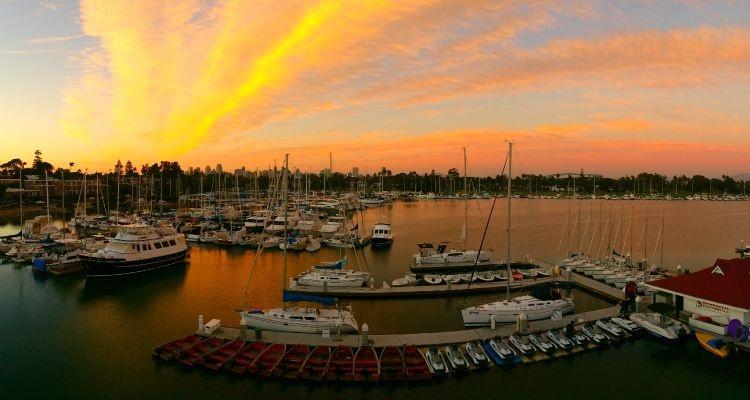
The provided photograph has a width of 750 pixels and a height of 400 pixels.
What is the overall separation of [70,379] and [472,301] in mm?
25874

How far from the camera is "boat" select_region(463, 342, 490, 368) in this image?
22.9 meters

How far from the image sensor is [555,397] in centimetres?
2091

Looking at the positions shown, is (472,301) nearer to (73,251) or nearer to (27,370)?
(27,370)

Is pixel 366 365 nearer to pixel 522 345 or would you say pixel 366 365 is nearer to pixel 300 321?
pixel 300 321

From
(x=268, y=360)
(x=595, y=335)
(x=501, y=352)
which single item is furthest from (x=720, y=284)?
(x=268, y=360)

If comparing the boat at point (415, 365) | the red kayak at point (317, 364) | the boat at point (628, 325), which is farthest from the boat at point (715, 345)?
the red kayak at point (317, 364)

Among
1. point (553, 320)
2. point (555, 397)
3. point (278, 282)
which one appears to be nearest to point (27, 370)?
point (278, 282)

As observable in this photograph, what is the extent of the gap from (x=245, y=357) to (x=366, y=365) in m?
6.23

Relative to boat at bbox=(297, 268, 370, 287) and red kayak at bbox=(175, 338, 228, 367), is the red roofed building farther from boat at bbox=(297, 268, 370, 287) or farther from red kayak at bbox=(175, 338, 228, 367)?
red kayak at bbox=(175, 338, 228, 367)

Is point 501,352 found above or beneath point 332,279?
beneath

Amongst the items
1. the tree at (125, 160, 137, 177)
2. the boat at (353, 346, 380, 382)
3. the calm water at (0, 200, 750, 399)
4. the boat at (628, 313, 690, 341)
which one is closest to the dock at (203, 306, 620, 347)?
the boat at (353, 346, 380, 382)

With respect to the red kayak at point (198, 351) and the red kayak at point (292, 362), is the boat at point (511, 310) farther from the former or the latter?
the red kayak at point (198, 351)

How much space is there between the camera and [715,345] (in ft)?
82.0

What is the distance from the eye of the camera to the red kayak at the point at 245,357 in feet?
73.6
